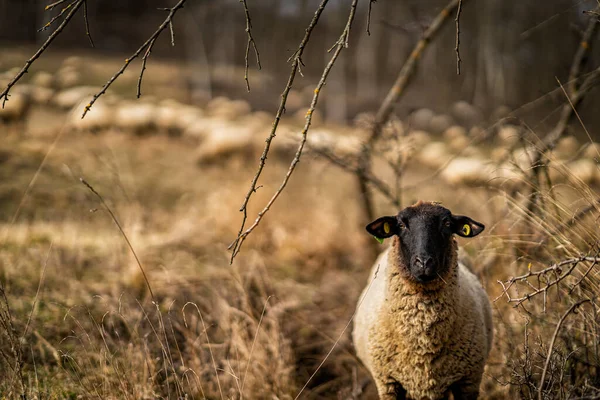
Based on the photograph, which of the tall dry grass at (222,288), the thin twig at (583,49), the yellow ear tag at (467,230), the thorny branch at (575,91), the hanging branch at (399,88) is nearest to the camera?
the tall dry grass at (222,288)

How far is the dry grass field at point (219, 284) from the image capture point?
9.32 ft

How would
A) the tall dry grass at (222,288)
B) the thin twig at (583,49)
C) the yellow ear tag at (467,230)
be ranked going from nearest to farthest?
1. the tall dry grass at (222,288)
2. the yellow ear tag at (467,230)
3. the thin twig at (583,49)

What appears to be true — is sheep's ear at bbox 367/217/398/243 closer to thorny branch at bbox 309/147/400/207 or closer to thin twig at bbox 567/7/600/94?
thorny branch at bbox 309/147/400/207

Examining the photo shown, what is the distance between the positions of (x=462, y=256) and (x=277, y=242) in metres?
4.01

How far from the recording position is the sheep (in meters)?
2.87

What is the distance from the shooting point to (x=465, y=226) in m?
2.95

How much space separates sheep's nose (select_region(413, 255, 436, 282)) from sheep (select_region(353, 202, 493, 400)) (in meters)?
0.01

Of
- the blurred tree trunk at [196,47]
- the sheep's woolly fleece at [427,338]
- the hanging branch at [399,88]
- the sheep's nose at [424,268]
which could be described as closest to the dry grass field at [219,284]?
the sheep's woolly fleece at [427,338]

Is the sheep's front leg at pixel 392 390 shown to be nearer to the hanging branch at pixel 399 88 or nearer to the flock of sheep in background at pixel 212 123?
the hanging branch at pixel 399 88

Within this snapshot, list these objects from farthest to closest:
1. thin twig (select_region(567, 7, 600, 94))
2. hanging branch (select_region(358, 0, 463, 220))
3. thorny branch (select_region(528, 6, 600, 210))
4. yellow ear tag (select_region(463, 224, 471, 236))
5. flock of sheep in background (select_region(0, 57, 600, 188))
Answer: flock of sheep in background (select_region(0, 57, 600, 188))
hanging branch (select_region(358, 0, 463, 220))
thin twig (select_region(567, 7, 600, 94))
thorny branch (select_region(528, 6, 600, 210))
yellow ear tag (select_region(463, 224, 471, 236))

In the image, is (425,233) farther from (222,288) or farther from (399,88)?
(399,88)

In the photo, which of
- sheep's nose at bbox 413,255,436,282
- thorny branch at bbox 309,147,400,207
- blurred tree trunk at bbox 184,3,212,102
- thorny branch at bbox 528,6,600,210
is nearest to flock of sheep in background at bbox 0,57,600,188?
thorny branch at bbox 309,147,400,207

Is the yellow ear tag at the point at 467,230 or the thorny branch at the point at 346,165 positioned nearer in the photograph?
the yellow ear tag at the point at 467,230

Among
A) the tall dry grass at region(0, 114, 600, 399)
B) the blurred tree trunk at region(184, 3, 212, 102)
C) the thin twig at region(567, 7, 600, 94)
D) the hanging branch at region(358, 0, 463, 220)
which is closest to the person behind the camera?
the tall dry grass at region(0, 114, 600, 399)
